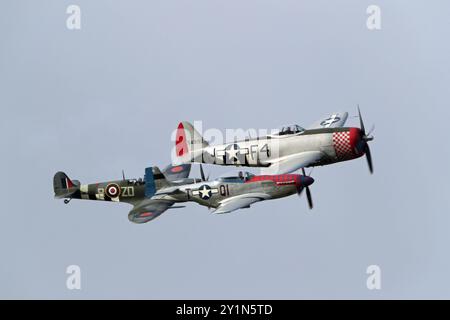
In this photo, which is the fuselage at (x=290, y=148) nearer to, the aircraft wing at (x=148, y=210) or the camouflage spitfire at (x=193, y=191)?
the camouflage spitfire at (x=193, y=191)

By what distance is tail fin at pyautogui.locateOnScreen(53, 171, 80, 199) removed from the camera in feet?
171

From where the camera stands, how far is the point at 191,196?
48781 millimetres

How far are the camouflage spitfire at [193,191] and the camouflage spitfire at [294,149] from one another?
70cm

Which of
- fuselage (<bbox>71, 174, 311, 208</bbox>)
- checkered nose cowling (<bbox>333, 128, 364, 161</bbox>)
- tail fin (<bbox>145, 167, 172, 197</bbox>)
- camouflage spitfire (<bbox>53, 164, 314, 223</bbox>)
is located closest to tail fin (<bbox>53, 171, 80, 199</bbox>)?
camouflage spitfire (<bbox>53, 164, 314, 223</bbox>)

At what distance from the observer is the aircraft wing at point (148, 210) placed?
4718 centimetres

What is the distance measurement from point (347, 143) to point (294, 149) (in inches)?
86.0

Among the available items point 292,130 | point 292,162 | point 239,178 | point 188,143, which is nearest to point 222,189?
point 239,178

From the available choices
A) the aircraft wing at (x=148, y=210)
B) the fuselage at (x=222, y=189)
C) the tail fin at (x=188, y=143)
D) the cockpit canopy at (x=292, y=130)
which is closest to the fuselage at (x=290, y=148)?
the cockpit canopy at (x=292, y=130)

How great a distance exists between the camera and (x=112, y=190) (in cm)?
5119

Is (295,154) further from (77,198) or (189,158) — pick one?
(77,198)

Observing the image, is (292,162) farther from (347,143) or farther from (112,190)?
(112,190)

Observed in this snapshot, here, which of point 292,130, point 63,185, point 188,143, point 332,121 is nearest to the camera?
point 292,130

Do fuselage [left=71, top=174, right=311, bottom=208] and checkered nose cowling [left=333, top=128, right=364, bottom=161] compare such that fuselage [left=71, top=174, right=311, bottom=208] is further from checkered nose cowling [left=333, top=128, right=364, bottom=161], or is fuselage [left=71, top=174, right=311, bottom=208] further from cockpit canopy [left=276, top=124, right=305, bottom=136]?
cockpit canopy [left=276, top=124, right=305, bottom=136]

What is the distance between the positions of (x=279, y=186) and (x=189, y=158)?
6.02 metres
